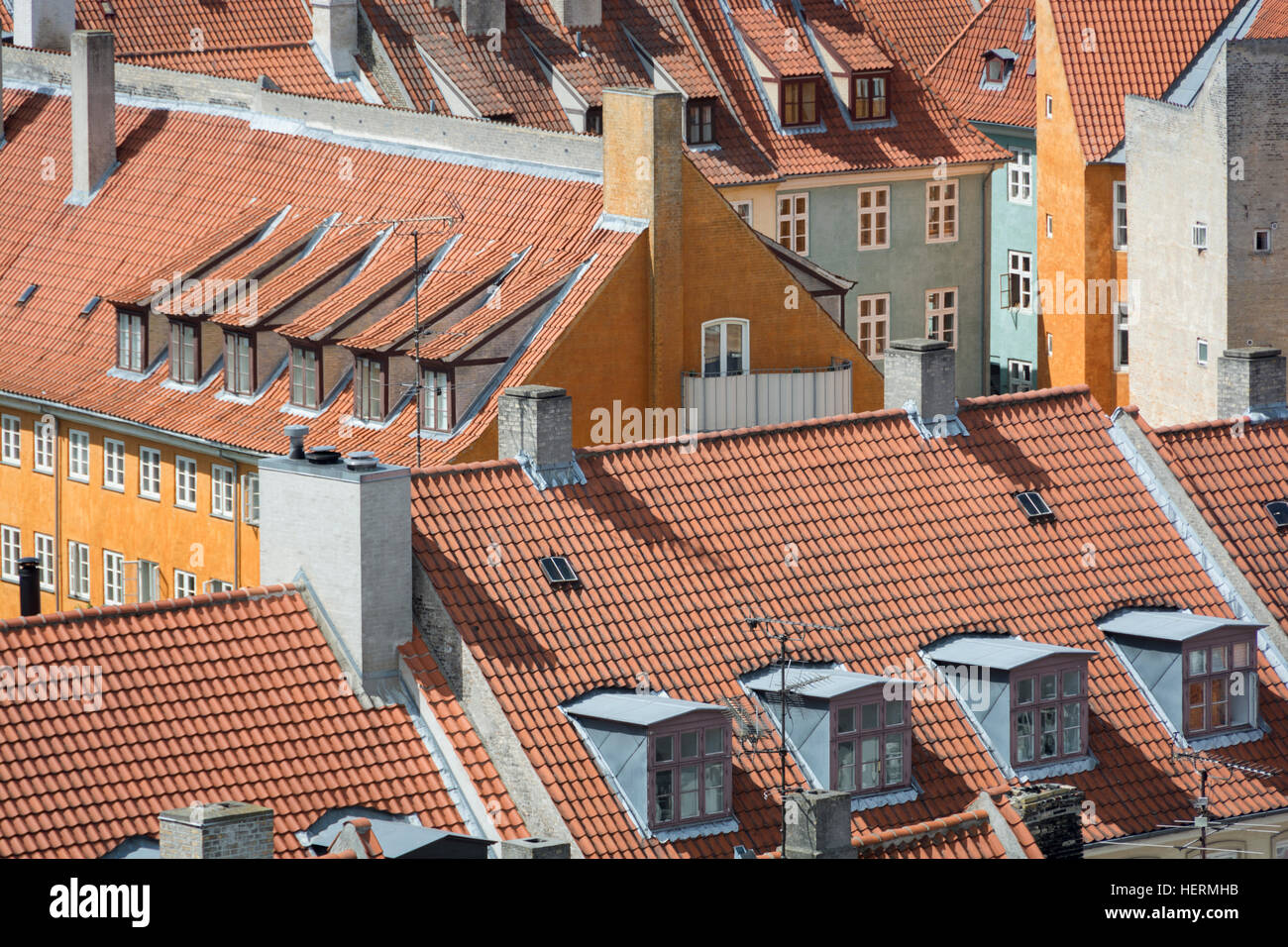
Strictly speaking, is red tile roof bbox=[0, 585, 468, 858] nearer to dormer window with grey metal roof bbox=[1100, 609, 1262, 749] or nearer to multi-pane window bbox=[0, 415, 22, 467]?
dormer window with grey metal roof bbox=[1100, 609, 1262, 749]

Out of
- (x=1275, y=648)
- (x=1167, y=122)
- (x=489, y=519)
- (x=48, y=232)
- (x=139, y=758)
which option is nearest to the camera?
(x=139, y=758)

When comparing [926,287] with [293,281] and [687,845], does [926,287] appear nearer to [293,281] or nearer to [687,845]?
[293,281]

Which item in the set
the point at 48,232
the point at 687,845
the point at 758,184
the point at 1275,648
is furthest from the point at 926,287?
the point at 687,845

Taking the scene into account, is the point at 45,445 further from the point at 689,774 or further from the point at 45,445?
the point at 689,774

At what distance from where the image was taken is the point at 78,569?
61375mm

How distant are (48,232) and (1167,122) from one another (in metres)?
26.5

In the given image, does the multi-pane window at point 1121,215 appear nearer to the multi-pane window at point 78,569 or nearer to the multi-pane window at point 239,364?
the multi-pane window at point 239,364

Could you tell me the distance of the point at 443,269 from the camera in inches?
2301

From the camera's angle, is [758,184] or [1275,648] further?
[758,184]

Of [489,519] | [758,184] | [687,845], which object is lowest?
[687,845]

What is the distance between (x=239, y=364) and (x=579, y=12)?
2324 centimetres

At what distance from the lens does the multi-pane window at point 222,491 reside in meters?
57.7

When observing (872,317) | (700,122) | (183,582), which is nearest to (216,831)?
(183,582)

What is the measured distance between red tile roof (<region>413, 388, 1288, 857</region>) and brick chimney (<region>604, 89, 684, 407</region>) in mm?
10595
